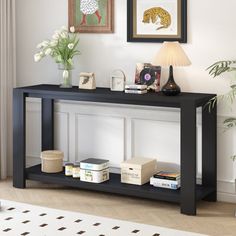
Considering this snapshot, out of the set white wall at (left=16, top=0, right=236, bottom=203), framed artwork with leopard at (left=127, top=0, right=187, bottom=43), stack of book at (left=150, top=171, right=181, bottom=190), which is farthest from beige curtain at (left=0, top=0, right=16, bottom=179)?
stack of book at (left=150, top=171, right=181, bottom=190)

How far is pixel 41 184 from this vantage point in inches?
216

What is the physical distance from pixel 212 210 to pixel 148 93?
1084 millimetres

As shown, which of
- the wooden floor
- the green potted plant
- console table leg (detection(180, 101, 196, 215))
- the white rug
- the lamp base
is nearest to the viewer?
the white rug

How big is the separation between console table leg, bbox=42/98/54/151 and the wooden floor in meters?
0.45

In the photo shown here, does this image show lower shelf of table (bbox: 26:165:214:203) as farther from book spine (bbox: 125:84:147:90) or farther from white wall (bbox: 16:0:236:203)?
book spine (bbox: 125:84:147:90)

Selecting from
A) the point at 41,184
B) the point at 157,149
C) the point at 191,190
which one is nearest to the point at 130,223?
the point at 191,190

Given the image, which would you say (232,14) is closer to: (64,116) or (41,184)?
(64,116)

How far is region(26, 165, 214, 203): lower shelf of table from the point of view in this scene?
4.72 m

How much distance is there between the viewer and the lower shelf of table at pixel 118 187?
472 centimetres

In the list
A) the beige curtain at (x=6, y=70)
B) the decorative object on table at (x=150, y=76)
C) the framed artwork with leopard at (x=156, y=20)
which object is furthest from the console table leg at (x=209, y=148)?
the beige curtain at (x=6, y=70)

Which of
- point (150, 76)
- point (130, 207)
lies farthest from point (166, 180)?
point (150, 76)

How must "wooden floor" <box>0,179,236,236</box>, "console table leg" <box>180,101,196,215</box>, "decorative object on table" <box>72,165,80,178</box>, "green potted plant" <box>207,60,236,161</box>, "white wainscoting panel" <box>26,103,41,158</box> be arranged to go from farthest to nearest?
"white wainscoting panel" <box>26,103,41,158</box>
"decorative object on table" <box>72,165,80,178</box>
"green potted plant" <box>207,60,236,161</box>
"console table leg" <box>180,101,196,215</box>
"wooden floor" <box>0,179,236,236</box>

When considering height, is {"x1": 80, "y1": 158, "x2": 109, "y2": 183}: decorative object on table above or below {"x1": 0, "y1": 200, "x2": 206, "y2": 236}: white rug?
above

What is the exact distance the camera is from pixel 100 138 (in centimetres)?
546
